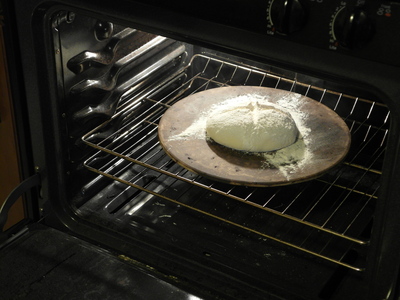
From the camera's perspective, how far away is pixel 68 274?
1263 millimetres

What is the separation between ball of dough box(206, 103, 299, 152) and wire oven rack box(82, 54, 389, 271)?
117 mm

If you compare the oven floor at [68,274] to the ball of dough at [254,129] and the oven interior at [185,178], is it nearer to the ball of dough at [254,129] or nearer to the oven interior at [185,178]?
the oven interior at [185,178]

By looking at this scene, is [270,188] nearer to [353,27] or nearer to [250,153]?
[250,153]

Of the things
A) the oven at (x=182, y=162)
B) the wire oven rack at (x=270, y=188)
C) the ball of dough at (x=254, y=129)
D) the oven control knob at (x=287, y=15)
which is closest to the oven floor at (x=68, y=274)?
the oven at (x=182, y=162)

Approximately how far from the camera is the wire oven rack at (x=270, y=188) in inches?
52.2

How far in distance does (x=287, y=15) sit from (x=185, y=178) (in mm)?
552

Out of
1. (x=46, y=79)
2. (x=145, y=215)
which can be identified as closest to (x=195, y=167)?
(x=145, y=215)

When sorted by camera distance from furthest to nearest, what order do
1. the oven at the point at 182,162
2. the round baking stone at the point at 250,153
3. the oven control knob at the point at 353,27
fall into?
the round baking stone at the point at 250,153 → the oven at the point at 182,162 → the oven control knob at the point at 353,27

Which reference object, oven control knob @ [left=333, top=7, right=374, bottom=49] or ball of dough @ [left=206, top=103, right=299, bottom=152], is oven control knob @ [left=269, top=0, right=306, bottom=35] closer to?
oven control knob @ [left=333, top=7, right=374, bottom=49]

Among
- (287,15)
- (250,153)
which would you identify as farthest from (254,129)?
(287,15)

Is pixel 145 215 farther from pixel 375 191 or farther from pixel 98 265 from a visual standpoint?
pixel 375 191

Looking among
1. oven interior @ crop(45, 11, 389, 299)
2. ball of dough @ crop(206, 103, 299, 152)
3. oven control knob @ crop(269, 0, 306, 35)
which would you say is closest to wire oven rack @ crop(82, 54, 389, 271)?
oven interior @ crop(45, 11, 389, 299)

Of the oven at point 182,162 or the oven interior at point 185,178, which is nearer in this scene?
the oven at point 182,162

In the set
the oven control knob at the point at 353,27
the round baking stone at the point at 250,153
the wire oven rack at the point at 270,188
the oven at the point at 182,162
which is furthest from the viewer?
the wire oven rack at the point at 270,188
